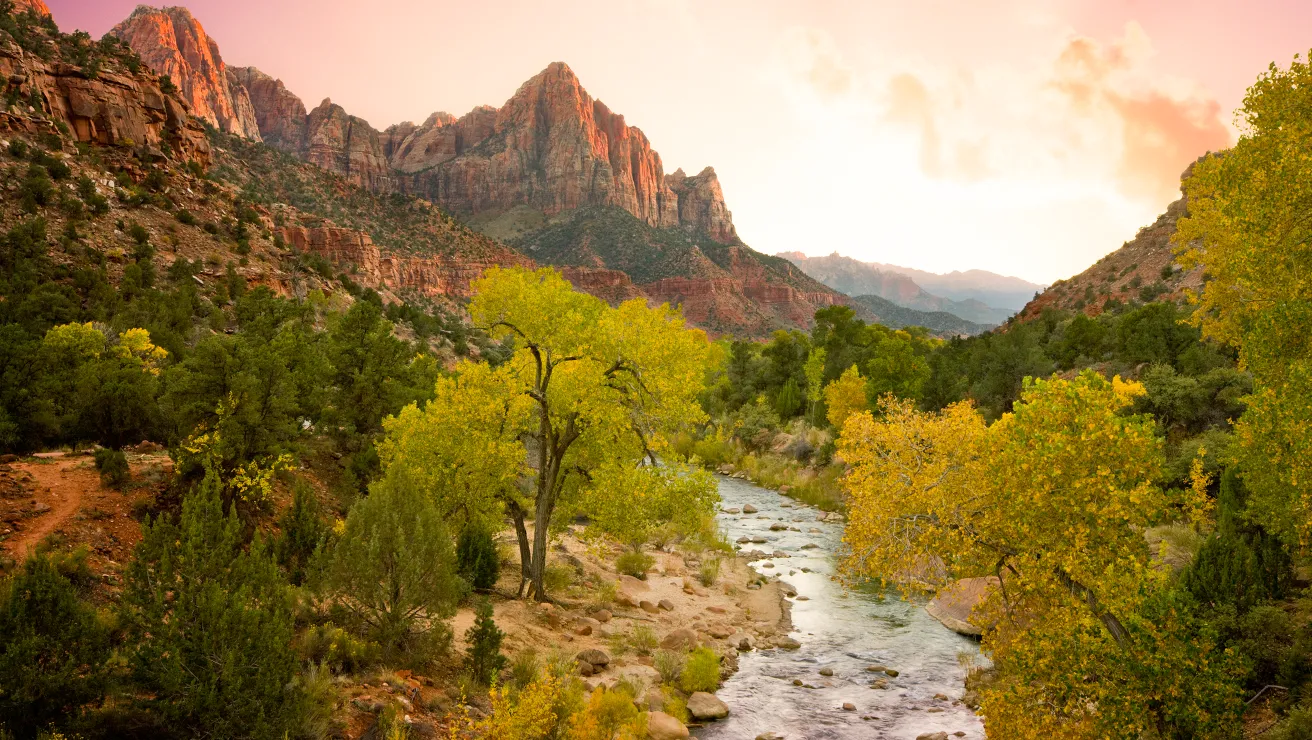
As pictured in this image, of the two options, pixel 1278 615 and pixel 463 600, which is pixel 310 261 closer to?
pixel 463 600

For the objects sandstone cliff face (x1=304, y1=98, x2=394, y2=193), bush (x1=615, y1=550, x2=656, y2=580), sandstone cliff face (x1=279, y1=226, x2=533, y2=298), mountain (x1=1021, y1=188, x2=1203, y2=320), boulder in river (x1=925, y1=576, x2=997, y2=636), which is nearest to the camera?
boulder in river (x1=925, y1=576, x2=997, y2=636)

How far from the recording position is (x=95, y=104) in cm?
4069

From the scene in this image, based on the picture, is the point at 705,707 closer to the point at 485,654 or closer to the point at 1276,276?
the point at 485,654

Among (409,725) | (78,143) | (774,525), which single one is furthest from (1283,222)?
(78,143)

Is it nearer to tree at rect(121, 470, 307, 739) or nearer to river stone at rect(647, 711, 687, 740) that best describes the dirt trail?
tree at rect(121, 470, 307, 739)

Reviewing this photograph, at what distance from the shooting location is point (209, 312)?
110ft

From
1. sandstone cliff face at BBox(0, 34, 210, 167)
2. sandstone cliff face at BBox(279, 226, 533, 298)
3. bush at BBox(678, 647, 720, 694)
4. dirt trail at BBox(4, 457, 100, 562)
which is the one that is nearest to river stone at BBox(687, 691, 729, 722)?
bush at BBox(678, 647, 720, 694)

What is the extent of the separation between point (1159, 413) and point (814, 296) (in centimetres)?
13844

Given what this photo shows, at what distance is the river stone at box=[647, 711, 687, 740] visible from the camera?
12.1 m

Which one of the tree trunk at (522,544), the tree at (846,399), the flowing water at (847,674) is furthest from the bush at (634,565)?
the tree at (846,399)

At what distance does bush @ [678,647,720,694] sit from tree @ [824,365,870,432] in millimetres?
31577

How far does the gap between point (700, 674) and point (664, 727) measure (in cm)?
269

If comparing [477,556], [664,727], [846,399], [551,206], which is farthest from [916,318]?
[664,727]

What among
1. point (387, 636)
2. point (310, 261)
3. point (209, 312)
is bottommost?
point (387, 636)
